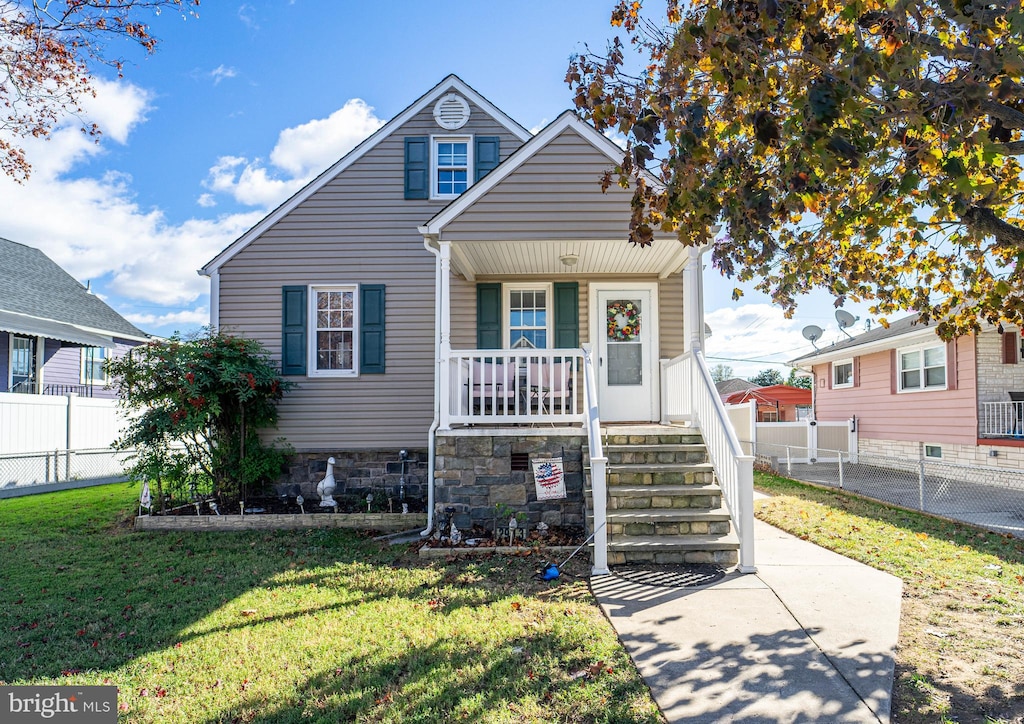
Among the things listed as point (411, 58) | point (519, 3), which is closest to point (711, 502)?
point (519, 3)

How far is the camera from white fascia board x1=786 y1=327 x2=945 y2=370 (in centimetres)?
1309

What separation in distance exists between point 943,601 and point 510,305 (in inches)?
251

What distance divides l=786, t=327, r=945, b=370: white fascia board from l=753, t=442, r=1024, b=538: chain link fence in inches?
111

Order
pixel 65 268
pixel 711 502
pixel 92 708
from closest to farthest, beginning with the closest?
pixel 92 708, pixel 711 502, pixel 65 268

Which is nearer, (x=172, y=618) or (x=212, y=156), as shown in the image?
(x=172, y=618)

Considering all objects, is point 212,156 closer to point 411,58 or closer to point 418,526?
point 411,58

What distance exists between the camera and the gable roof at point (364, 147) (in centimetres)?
938

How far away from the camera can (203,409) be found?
800 centimetres

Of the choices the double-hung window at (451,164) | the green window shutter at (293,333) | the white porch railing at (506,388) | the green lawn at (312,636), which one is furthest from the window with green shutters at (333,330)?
the green lawn at (312,636)

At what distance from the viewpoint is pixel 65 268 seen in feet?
63.0

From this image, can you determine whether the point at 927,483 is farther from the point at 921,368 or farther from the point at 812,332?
the point at 812,332

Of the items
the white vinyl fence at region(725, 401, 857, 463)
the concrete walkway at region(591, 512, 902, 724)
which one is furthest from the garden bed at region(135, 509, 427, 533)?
the white vinyl fence at region(725, 401, 857, 463)

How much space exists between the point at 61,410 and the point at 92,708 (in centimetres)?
1272

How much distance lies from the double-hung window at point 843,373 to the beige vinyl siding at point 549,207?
1364 centimetres
